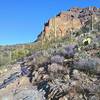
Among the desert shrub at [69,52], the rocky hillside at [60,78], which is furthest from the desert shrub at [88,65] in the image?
the desert shrub at [69,52]

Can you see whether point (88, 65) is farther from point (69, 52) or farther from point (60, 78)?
point (69, 52)

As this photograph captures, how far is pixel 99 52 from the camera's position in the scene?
10.6m

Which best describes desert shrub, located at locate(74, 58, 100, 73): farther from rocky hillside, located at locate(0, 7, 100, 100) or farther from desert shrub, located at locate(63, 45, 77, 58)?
desert shrub, located at locate(63, 45, 77, 58)

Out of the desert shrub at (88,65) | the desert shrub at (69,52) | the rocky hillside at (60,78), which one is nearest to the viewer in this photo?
the rocky hillside at (60,78)

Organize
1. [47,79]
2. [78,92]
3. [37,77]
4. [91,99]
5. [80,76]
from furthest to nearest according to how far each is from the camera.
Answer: [37,77], [47,79], [80,76], [78,92], [91,99]

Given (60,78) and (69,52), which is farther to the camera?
(69,52)

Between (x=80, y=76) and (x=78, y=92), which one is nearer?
(x=78, y=92)

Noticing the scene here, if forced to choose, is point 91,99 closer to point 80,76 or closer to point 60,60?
point 80,76

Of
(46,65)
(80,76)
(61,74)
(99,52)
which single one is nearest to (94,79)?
(80,76)

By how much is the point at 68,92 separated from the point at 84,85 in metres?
0.47

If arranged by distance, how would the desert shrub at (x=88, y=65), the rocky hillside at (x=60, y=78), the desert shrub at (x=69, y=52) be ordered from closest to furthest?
the rocky hillside at (x=60, y=78), the desert shrub at (x=88, y=65), the desert shrub at (x=69, y=52)

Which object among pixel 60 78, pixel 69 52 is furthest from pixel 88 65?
pixel 69 52

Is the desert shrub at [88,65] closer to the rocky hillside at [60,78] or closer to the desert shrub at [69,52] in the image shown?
the rocky hillside at [60,78]

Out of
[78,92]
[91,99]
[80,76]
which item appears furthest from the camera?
[80,76]
